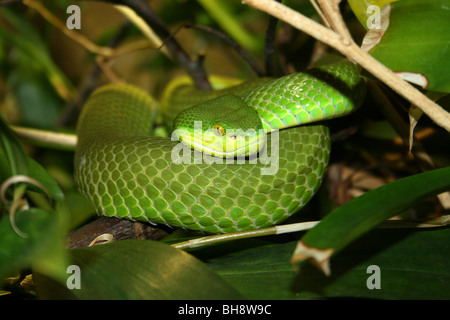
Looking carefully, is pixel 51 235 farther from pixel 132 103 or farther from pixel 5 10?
pixel 5 10

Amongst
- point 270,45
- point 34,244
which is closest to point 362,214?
point 34,244

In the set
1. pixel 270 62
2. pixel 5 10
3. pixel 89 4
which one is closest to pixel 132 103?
pixel 270 62

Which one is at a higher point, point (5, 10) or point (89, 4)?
point (89, 4)

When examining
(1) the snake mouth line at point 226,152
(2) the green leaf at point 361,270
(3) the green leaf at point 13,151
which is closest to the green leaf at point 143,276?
(2) the green leaf at point 361,270

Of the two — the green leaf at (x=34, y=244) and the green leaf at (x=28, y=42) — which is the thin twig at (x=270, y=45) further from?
the green leaf at (x=28, y=42)

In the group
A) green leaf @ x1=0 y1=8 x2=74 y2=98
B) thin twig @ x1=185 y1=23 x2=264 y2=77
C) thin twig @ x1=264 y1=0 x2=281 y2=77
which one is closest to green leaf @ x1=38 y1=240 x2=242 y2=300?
thin twig @ x1=264 y1=0 x2=281 y2=77

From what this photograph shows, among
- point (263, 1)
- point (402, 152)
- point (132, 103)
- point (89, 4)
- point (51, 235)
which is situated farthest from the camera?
point (89, 4)
